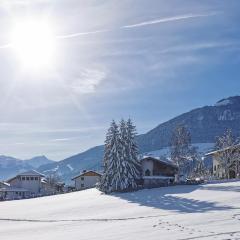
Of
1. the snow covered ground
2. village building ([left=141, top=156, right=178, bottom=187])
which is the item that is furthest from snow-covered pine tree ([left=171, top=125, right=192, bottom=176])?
the snow covered ground

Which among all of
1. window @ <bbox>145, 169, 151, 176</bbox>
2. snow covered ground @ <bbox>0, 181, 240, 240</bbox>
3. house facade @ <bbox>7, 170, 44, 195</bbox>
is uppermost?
house facade @ <bbox>7, 170, 44, 195</bbox>

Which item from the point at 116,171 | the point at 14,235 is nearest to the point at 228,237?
the point at 14,235

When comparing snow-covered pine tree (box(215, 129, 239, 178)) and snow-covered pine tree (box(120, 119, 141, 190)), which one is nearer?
snow-covered pine tree (box(120, 119, 141, 190))

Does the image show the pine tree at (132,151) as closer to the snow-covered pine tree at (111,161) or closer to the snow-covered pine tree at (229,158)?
the snow-covered pine tree at (111,161)

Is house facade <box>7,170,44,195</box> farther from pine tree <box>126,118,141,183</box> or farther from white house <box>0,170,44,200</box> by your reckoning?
pine tree <box>126,118,141,183</box>

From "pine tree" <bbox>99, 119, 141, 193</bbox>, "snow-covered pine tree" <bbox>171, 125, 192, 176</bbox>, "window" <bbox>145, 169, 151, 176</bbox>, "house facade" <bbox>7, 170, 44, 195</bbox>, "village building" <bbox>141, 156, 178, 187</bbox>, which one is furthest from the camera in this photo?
"house facade" <bbox>7, 170, 44, 195</bbox>

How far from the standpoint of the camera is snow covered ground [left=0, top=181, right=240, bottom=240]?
3162cm

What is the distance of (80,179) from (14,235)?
105102 mm

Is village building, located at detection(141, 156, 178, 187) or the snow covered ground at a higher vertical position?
village building, located at detection(141, 156, 178, 187)

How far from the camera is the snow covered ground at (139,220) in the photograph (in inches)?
1245

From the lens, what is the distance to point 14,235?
38.9 meters

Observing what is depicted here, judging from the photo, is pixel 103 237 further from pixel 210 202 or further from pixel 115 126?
pixel 115 126

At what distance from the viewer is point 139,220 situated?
40844 millimetres

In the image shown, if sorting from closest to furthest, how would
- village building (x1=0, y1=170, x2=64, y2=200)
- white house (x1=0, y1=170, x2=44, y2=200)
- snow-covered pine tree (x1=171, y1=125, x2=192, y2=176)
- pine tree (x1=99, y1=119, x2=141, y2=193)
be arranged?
1. pine tree (x1=99, y1=119, x2=141, y2=193)
2. snow-covered pine tree (x1=171, y1=125, x2=192, y2=176)
3. village building (x1=0, y1=170, x2=64, y2=200)
4. white house (x1=0, y1=170, x2=44, y2=200)
